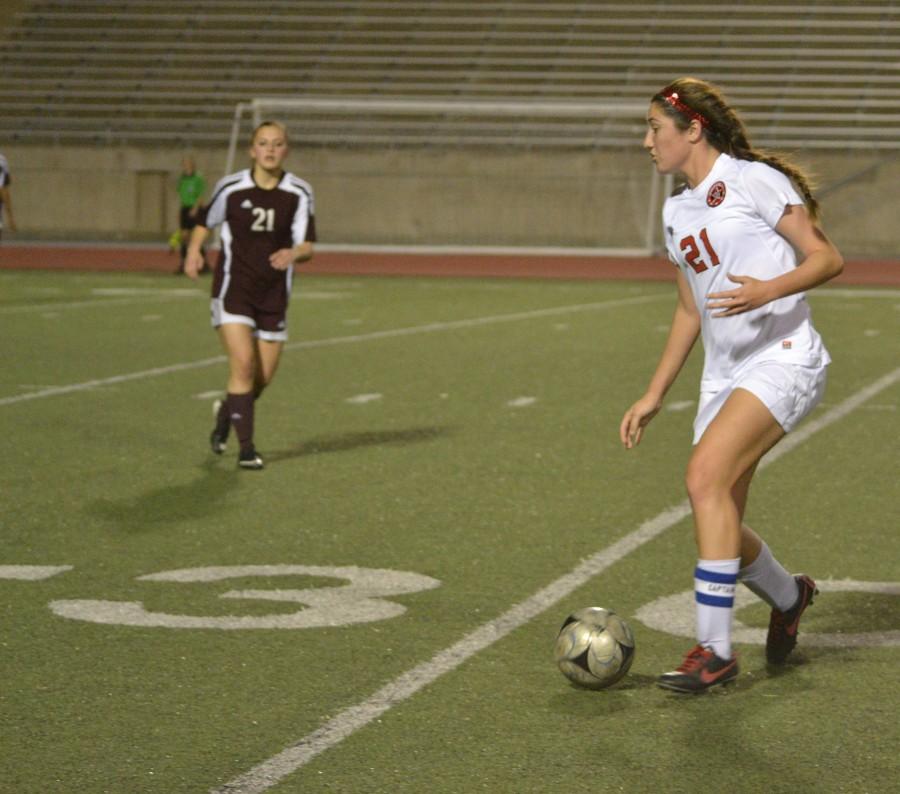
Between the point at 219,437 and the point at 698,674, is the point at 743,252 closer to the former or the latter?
the point at 698,674

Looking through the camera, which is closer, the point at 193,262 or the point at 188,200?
the point at 193,262

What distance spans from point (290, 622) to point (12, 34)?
37589mm

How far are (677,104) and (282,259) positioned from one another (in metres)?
4.22

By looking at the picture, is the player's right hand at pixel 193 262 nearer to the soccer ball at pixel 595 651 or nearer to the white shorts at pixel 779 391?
the white shorts at pixel 779 391

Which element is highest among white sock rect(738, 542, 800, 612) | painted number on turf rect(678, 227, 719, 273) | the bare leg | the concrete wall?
painted number on turf rect(678, 227, 719, 273)

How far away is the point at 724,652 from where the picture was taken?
4562mm

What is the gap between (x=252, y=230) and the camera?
29.1ft

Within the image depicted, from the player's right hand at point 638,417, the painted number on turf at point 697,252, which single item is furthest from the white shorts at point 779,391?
the painted number on turf at point 697,252

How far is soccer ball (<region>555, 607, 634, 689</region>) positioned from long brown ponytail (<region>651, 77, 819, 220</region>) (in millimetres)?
1265

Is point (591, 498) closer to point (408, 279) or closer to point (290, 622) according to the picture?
point (290, 622)

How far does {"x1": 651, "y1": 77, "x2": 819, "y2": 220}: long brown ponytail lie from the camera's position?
4.73 metres

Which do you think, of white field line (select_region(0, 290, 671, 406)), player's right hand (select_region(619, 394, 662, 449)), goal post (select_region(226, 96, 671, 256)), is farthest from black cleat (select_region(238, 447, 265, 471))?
goal post (select_region(226, 96, 671, 256))

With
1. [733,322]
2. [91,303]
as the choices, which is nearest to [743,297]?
[733,322]

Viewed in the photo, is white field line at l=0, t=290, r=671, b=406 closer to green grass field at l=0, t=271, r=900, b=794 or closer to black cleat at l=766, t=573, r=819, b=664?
green grass field at l=0, t=271, r=900, b=794
